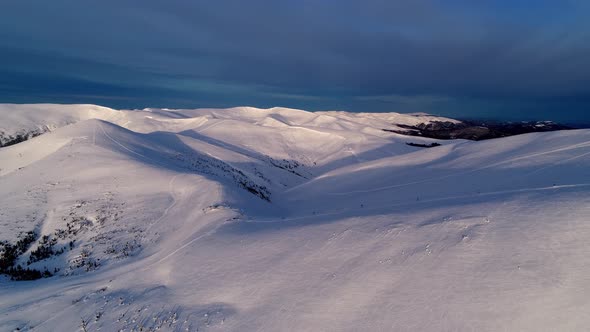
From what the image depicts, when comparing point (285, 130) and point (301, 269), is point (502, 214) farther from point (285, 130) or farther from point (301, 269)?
point (285, 130)

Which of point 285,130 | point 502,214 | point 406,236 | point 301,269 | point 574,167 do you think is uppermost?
point 285,130

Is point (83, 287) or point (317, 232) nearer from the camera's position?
point (83, 287)

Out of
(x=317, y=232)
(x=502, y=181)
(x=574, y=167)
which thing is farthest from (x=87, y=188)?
(x=574, y=167)

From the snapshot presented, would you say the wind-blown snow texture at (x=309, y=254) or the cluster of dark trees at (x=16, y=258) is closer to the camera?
the wind-blown snow texture at (x=309, y=254)

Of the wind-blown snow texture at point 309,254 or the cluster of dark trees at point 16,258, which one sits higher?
the wind-blown snow texture at point 309,254

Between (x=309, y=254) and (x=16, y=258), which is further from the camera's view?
(x=16, y=258)

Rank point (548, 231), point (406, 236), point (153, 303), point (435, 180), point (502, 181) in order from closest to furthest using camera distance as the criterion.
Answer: point (548, 231)
point (153, 303)
point (406, 236)
point (502, 181)
point (435, 180)

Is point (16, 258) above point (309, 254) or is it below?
below

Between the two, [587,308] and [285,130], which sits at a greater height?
[285,130]

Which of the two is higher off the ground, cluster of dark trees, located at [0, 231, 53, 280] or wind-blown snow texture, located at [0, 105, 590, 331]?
wind-blown snow texture, located at [0, 105, 590, 331]

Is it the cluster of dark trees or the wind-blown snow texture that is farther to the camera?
the cluster of dark trees

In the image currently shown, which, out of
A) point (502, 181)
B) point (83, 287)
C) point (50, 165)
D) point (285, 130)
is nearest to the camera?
point (83, 287)
